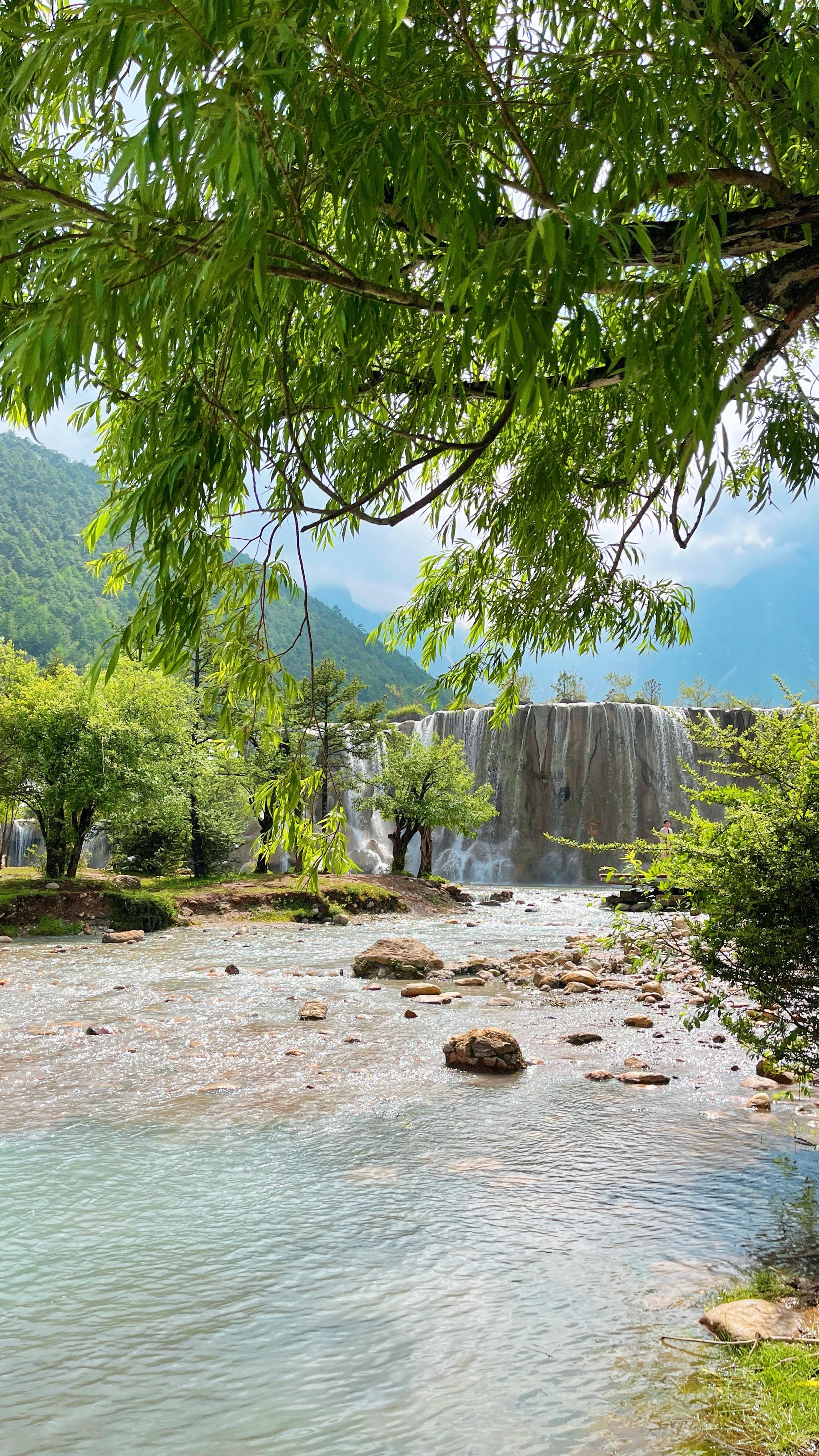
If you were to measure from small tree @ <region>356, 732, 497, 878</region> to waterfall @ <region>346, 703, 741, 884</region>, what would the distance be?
972 centimetres

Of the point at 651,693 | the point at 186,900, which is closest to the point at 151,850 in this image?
the point at 186,900

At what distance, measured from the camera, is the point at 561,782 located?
42719mm

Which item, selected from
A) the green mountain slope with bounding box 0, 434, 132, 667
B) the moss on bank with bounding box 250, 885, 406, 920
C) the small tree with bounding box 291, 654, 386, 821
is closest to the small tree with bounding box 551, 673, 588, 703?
the small tree with bounding box 291, 654, 386, 821

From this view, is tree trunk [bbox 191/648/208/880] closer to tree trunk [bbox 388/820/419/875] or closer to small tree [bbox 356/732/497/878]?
small tree [bbox 356/732/497/878]

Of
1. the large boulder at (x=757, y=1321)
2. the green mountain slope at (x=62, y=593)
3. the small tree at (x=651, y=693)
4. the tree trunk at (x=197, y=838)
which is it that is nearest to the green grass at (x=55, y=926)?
the tree trunk at (x=197, y=838)

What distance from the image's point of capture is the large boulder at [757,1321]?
3.07 m

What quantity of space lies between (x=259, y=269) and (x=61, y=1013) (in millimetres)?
9163

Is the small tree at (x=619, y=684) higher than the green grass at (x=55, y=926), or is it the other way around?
the small tree at (x=619, y=684)

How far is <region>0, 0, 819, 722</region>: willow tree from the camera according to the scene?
2.09 meters

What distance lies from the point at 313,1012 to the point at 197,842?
19157 mm

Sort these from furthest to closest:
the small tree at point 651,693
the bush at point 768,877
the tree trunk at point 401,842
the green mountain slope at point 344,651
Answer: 1. the green mountain slope at point 344,651
2. the small tree at point 651,693
3. the tree trunk at point 401,842
4. the bush at point 768,877

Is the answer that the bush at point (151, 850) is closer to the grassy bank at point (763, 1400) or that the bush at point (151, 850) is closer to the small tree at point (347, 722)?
the small tree at point (347, 722)

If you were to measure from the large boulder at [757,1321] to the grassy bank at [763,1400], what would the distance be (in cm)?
6

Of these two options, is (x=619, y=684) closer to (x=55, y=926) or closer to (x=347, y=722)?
(x=347, y=722)
